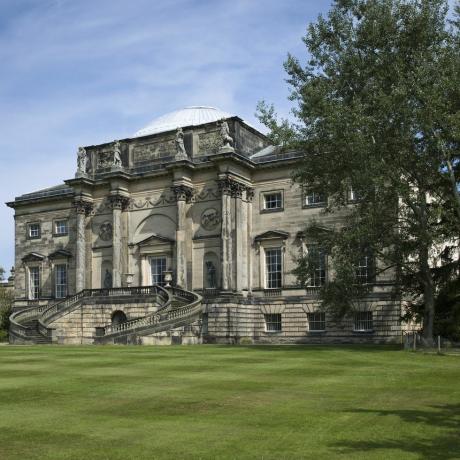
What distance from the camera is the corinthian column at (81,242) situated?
54.7 metres

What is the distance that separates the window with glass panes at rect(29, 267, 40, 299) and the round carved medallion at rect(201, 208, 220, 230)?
18.7 metres

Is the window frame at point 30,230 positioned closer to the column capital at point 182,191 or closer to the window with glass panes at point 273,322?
the column capital at point 182,191

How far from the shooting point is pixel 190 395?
13.8 metres

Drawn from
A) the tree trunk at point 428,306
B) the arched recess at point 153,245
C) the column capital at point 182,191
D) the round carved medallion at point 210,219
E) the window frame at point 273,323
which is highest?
the column capital at point 182,191

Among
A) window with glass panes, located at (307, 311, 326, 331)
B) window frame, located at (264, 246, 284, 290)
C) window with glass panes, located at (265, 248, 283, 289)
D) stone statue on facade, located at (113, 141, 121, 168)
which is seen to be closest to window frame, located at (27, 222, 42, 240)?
stone statue on facade, located at (113, 141, 121, 168)

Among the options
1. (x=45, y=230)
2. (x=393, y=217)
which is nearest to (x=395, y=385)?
(x=393, y=217)

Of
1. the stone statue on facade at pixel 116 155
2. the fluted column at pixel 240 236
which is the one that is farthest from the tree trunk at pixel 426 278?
the stone statue on facade at pixel 116 155

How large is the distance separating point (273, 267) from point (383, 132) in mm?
20010

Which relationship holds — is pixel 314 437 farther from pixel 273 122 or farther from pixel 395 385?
pixel 273 122

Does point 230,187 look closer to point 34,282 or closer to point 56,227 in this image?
point 56,227

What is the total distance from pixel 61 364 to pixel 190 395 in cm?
857

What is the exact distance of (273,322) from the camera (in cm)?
4812

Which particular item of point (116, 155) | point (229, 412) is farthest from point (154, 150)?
point (229, 412)

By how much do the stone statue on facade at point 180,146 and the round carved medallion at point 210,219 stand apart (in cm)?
439
